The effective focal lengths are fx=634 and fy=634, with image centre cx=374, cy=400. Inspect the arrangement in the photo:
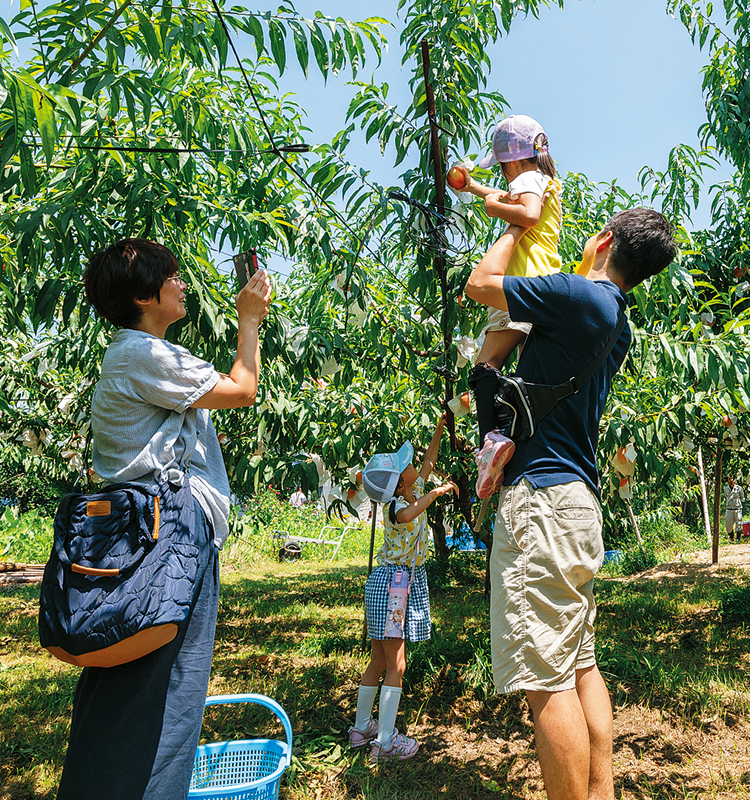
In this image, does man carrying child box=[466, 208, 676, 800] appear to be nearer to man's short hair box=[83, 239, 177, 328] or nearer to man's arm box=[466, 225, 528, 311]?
man's arm box=[466, 225, 528, 311]

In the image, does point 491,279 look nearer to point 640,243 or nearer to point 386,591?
point 640,243

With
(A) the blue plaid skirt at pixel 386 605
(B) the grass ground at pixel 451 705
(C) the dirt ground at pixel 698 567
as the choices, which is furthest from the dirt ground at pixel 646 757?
(C) the dirt ground at pixel 698 567

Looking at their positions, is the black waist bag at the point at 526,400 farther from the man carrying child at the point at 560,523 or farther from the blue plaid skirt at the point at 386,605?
the blue plaid skirt at the point at 386,605

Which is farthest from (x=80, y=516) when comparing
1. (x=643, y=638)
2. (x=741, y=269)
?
(x=741, y=269)

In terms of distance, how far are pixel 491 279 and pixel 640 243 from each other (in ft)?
1.33

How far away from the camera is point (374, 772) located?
245 cm

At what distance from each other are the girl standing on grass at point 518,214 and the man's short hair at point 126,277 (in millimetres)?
793

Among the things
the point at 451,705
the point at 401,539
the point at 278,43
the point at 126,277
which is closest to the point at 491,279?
the point at 126,277

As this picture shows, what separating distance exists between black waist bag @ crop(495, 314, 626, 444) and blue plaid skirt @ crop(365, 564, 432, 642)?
5.00 feet

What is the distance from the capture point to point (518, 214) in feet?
5.32

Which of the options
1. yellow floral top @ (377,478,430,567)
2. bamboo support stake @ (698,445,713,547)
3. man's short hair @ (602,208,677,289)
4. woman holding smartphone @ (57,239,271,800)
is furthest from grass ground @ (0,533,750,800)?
bamboo support stake @ (698,445,713,547)

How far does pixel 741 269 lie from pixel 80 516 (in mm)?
5026

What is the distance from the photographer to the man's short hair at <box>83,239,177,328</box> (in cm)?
141

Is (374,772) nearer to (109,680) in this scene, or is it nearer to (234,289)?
(109,680)
